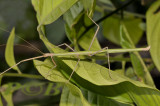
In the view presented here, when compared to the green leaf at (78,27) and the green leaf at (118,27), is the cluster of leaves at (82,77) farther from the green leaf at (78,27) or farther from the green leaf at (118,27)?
the green leaf at (118,27)

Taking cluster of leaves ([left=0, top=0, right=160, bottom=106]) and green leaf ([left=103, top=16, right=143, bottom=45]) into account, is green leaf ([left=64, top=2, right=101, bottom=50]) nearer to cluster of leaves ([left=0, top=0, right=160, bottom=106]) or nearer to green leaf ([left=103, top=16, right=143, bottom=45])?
cluster of leaves ([left=0, top=0, right=160, bottom=106])

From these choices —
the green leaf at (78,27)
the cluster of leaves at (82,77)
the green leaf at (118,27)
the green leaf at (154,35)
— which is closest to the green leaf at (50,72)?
the cluster of leaves at (82,77)

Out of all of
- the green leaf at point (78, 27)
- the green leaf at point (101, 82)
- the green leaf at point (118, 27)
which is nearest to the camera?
the green leaf at point (101, 82)

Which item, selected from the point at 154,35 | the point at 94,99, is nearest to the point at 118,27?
the point at 154,35

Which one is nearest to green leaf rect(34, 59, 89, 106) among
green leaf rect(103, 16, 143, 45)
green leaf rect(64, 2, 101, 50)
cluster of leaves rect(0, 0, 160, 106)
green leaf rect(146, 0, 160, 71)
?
cluster of leaves rect(0, 0, 160, 106)

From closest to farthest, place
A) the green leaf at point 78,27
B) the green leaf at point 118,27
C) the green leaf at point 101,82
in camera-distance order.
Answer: the green leaf at point 101,82 < the green leaf at point 78,27 < the green leaf at point 118,27

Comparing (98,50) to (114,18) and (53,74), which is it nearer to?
(53,74)

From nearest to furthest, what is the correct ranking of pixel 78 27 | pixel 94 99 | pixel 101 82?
pixel 101 82 < pixel 94 99 < pixel 78 27

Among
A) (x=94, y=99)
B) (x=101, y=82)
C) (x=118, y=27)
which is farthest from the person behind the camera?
(x=118, y=27)

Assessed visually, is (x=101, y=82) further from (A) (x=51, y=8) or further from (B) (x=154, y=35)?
(B) (x=154, y=35)

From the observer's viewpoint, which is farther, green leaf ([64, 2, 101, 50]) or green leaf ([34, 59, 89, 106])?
green leaf ([64, 2, 101, 50])

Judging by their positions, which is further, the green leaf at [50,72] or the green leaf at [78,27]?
the green leaf at [78,27]
